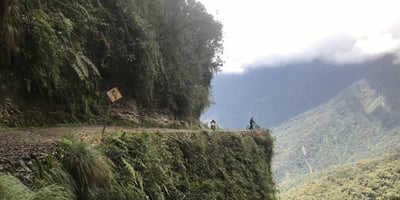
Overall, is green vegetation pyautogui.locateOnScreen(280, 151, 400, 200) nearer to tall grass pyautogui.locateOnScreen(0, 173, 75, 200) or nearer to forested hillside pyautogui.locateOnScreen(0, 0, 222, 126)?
forested hillside pyautogui.locateOnScreen(0, 0, 222, 126)

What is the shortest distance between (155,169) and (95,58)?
288 inches

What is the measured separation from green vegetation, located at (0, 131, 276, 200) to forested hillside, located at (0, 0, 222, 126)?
116 inches

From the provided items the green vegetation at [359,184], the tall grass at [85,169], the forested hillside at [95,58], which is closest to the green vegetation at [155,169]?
the tall grass at [85,169]

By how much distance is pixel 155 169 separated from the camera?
9570 mm

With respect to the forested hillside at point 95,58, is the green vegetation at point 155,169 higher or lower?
lower

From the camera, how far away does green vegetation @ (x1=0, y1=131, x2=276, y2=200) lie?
617 cm

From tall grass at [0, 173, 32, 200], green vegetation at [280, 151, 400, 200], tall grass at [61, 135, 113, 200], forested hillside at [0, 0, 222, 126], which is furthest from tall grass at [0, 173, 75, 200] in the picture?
green vegetation at [280, 151, 400, 200]

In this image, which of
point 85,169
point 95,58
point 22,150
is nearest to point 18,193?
point 85,169

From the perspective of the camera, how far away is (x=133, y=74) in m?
17.6

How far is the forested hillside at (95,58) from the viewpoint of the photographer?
1001 centimetres

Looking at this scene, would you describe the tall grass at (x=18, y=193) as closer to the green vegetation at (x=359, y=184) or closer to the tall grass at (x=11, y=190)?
the tall grass at (x=11, y=190)

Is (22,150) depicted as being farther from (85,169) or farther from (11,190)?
(11,190)

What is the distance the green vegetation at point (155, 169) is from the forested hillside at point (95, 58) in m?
2.94

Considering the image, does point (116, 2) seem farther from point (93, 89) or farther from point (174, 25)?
point (174, 25)
